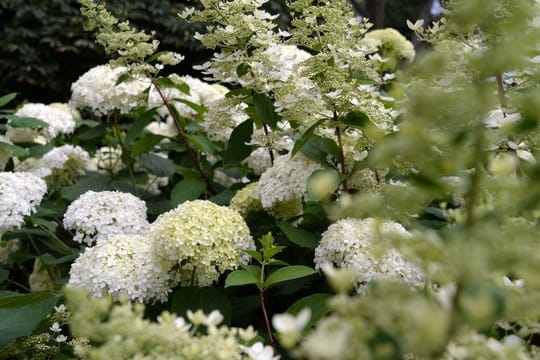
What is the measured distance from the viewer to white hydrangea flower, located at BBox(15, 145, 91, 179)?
2.28 metres

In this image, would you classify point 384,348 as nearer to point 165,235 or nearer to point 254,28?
point 165,235

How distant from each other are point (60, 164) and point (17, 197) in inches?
21.3

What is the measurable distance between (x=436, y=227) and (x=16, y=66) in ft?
16.9

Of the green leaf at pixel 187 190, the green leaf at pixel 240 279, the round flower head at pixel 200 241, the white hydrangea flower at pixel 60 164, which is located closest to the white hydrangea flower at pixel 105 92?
the white hydrangea flower at pixel 60 164

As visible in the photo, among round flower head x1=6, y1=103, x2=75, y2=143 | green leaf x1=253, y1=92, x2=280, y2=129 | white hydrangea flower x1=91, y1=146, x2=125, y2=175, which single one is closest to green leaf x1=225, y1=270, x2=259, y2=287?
green leaf x1=253, y1=92, x2=280, y2=129

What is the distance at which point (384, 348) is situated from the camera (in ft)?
1.62

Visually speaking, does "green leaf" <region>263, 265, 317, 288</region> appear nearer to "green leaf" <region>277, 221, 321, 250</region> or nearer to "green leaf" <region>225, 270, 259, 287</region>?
"green leaf" <region>225, 270, 259, 287</region>

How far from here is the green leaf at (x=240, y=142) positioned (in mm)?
1804

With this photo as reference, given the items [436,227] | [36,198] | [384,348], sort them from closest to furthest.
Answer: [384,348]
[436,227]
[36,198]

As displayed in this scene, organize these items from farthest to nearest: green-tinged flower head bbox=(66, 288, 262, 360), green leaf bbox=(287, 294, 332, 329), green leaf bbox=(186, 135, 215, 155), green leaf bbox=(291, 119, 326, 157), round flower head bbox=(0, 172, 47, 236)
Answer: green leaf bbox=(186, 135, 215, 155) < round flower head bbox=(0, 172, 47, 236) < green leaf bbox=(291, 119, 326, 157) < green leaf bbox=(287, 294, 332, 329) < green-tinged flower head bbox=(66, 288, 262, 360)

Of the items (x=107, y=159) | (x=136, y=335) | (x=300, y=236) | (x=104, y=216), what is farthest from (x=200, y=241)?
(x=107, y=159)

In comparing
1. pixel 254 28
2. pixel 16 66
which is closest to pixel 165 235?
pixel 254 28

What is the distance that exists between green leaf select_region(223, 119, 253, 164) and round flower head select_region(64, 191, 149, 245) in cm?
29

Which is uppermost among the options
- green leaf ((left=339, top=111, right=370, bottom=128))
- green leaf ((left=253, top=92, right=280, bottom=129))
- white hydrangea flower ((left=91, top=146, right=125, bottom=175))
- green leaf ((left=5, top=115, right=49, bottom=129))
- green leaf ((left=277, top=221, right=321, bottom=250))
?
green leaf ((left=339, top=111, right=370, bottom=128))
